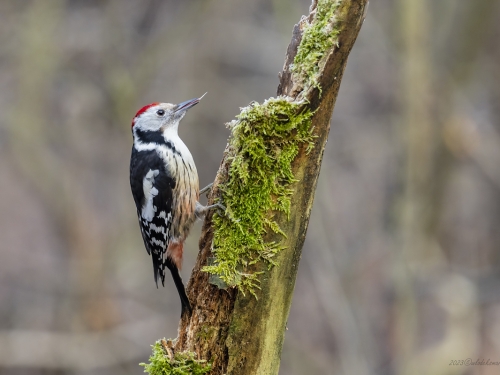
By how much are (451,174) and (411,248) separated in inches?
37.3

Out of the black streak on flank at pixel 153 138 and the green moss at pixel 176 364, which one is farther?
the black streak on flank at pixel 153 138

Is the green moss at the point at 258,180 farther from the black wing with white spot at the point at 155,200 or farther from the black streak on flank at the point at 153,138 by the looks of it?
the black streak on flank at the point at 153,138

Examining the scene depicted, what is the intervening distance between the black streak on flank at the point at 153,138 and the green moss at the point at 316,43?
142 centimetres

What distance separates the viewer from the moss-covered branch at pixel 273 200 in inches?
98.2

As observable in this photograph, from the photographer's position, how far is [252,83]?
8.00 metres

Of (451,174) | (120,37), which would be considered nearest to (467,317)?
(451,174)

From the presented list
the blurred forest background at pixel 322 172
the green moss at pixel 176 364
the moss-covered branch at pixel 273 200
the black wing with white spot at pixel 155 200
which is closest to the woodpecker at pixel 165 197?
the black wing with white spot at pixel 155 200

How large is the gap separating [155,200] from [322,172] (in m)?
2.96

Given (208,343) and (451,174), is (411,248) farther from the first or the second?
(208,343)

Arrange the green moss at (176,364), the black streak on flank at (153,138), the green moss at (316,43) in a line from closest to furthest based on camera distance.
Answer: the green moss at (316,43) < the green moss at (176,364) < the black streak on flank at (153,138)

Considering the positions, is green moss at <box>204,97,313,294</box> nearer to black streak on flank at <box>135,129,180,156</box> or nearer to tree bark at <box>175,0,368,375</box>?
tree bark at <box>175,0,368,375</box>

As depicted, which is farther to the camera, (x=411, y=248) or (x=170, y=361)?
(x=411, y=248)

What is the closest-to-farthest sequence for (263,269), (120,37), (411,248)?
(263,269), (411,248), (120,37)

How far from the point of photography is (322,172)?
247 inches
